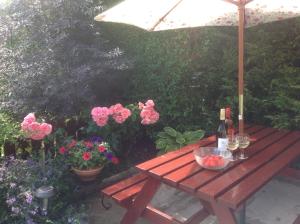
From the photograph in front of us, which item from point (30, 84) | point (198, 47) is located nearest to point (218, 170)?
point (198, 47)

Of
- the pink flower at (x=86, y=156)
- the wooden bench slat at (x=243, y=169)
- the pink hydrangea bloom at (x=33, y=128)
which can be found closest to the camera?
the wooden bench slat at (x=243, y=169)

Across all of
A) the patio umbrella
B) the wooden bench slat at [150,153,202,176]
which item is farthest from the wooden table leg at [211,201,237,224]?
the patio umbrella

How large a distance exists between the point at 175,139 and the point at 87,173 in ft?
3.82

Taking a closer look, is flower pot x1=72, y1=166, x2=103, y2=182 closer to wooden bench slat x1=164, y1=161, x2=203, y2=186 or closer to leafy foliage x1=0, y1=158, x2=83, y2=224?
leafy foliage x1=0, y1=158, x2=83, y2=224

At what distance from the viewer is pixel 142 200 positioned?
102 inches

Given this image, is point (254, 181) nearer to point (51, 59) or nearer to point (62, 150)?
point (62, 150)

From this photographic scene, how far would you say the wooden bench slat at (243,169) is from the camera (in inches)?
81.6

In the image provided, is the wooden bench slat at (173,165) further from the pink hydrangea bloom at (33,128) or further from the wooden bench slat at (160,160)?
the pink hydrangea bloom at (33,128)

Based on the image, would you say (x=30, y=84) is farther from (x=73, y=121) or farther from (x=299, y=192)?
(x=299, y=192)

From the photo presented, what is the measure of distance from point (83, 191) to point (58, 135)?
771 millimetres

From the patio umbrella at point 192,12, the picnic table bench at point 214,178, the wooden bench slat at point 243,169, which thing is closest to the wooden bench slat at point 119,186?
the picnic table bench at point 214,178

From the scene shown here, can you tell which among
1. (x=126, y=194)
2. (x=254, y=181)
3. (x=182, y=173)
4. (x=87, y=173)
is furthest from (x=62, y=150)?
(x=254, y=181)

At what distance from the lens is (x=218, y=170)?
237cm

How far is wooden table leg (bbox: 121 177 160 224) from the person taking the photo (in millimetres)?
2479
